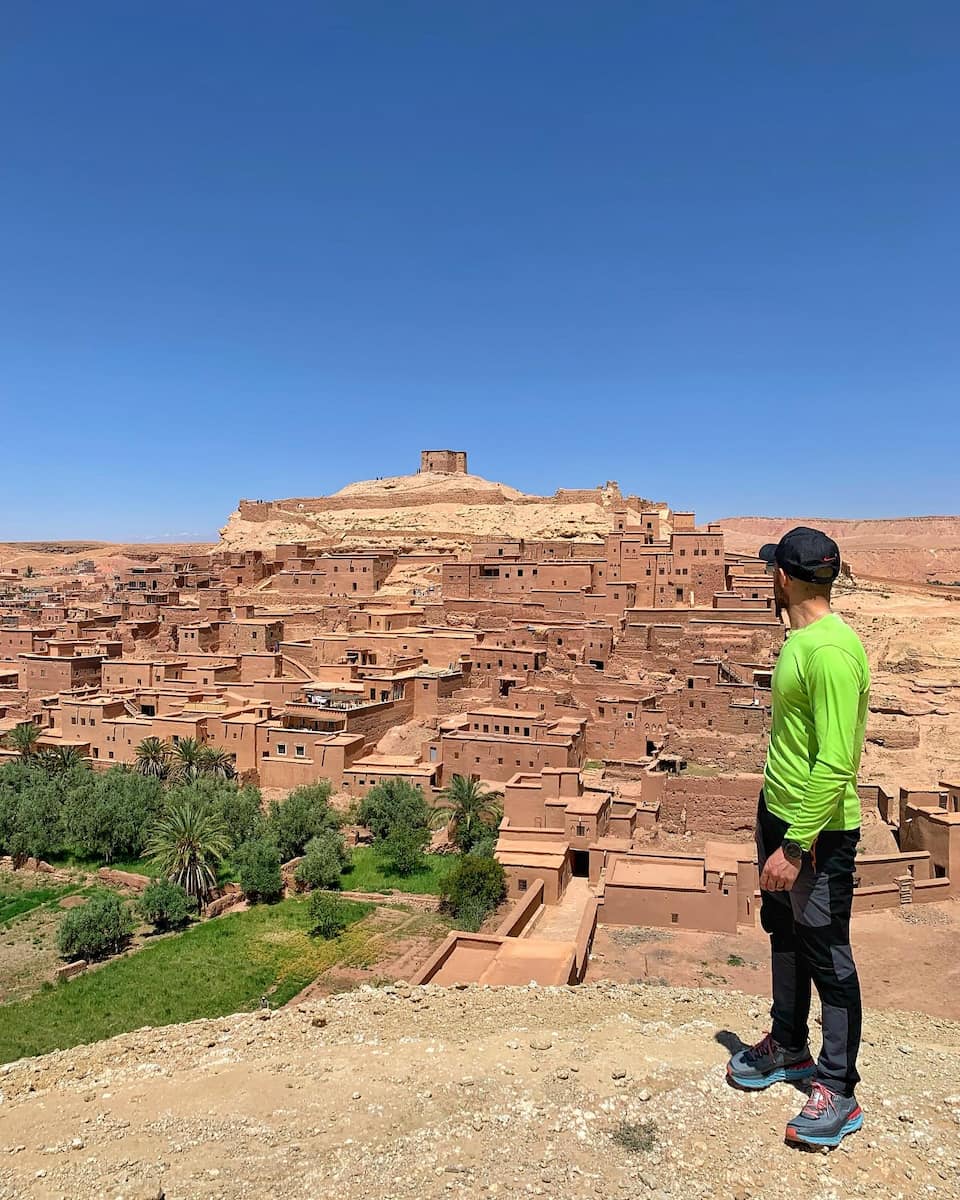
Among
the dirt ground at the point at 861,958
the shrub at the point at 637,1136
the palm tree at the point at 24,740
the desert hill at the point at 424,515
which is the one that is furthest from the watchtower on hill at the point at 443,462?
the shrub at the point at 637,1136

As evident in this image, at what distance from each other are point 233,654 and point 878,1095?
29.8 meters

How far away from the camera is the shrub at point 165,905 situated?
720 inches

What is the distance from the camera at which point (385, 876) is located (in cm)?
1984

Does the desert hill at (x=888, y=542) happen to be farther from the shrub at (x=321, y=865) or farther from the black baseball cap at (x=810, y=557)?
the black baseball cap at (x=810, y=557)

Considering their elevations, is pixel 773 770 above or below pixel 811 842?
above

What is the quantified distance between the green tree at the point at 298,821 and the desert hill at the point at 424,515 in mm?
25216

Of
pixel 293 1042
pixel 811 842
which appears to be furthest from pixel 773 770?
pixel 293 1042

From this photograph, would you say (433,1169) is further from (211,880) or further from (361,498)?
(361,498)

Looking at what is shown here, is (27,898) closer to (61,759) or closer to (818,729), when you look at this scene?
(61,759)

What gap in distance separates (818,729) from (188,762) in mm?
23765

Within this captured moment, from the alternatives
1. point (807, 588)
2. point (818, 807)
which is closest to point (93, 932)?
point (818, 807)

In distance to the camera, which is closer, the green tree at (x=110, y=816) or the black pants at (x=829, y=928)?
the black pants at (x=829, y=928)

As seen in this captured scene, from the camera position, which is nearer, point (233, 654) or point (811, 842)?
point (811, 842)

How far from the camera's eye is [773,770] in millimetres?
3613
